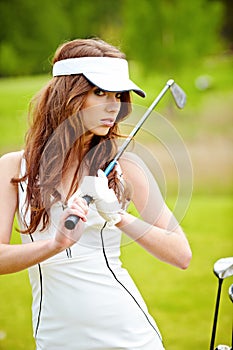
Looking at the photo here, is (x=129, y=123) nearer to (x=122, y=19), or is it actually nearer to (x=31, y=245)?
(x=31, y=245)

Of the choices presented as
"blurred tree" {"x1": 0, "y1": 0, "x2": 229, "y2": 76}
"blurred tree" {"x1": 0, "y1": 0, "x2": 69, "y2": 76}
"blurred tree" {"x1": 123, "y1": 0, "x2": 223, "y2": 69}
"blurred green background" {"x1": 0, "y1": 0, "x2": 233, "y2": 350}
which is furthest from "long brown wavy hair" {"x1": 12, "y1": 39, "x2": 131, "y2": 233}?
"blurred tree" {"x1": 123, "y1": 0, "x2": 223, "y2": 69}

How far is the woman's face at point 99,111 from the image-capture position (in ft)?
4.04

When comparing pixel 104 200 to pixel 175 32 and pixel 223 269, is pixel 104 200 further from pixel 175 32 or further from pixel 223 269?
pixel 175 32

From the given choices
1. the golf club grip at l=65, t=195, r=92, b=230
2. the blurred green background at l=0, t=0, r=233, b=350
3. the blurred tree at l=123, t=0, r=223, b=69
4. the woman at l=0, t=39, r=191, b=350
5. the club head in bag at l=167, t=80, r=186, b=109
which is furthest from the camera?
the blurred tree at l=123, t=0, r=223, b=69

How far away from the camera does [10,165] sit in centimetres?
124

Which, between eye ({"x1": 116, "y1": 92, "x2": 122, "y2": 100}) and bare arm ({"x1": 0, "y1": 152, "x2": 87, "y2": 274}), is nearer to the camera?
bare arm ({"x1": 0, "y1": 152, "x2": 87, "y2": 274})

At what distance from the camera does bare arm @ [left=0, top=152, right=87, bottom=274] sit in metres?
1.12

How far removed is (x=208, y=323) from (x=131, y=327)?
1.94 metres

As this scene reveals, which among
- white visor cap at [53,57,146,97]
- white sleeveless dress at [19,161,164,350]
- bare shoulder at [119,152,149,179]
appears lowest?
white sleeveless dress at [19,161,164,350]

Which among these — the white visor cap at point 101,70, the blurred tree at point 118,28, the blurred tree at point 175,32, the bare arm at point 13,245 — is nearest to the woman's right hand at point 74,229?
the bare arm at point 13,245

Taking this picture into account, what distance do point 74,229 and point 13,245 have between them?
0.15 m

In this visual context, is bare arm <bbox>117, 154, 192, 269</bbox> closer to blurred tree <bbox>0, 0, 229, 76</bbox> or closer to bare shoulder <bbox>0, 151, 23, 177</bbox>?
bare shoulder <bbox>0, 151, 23, 177</bbox>

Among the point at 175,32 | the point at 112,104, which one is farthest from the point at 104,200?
Answer: the point at 175,32

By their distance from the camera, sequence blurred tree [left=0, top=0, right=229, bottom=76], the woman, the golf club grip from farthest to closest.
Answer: blurred tree [left=0, top=0, right=229, bottom=76] → the woman → the golf club grip
